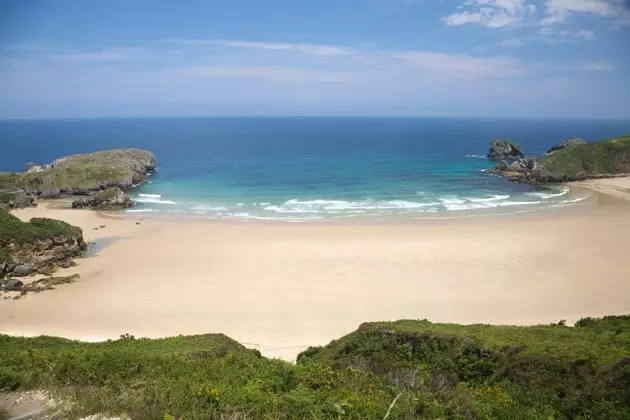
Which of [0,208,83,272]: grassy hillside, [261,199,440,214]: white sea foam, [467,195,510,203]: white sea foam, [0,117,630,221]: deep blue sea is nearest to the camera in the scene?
[0,208,83,272]: grassy hillside

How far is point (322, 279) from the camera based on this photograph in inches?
1054

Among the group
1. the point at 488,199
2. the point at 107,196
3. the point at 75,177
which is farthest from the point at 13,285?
the point at 488,199

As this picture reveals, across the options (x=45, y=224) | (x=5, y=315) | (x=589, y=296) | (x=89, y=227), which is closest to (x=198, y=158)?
(x=89, y=227)

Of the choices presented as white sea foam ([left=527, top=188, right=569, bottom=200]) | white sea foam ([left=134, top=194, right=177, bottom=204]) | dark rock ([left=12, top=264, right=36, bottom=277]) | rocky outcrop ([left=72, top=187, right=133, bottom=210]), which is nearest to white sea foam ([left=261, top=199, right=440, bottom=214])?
white sea foam ([left=134, top=194, right=177, bottom=204])

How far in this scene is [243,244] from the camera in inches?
1356

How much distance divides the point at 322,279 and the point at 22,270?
2085 cm

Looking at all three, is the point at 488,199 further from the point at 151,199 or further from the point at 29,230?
the point at 29,230

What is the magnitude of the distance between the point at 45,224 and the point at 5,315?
1072cm

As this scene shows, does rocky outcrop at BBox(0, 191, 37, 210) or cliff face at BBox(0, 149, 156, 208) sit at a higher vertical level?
cliff face at BBox(0, 149, 156, 208)

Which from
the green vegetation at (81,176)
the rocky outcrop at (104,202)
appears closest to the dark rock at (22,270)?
the rocky outcrop at (104,202)

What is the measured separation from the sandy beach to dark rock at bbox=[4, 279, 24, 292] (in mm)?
1862

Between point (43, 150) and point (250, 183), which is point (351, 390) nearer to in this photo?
point (250, 183)

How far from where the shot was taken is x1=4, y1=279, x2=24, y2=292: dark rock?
25625 mm

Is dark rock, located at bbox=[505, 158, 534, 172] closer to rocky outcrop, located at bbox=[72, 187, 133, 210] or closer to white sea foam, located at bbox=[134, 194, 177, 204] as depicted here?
white sea foam, located at bbox=[134, 194, 177, 204]
